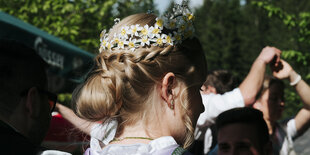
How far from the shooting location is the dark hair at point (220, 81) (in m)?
4.36

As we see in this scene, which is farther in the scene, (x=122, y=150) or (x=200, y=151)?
(x=200, y=151)

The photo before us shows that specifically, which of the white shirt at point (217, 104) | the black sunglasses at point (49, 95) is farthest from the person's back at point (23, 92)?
the white shirt at point (217, 104)

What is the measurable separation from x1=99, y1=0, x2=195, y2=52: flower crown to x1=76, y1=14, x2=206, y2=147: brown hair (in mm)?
27

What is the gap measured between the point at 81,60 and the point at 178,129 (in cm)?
364

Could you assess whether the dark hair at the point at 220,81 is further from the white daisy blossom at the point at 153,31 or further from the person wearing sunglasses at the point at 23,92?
the white daisy blossom at the point at 153,31

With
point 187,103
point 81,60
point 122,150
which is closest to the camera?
point 122,150

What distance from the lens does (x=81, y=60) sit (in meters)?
5.05

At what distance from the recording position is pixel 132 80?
1.52 m

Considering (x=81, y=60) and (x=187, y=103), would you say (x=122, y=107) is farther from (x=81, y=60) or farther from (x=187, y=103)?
(x=81, y=60)

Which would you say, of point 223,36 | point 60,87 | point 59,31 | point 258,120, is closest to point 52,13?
point 59,31

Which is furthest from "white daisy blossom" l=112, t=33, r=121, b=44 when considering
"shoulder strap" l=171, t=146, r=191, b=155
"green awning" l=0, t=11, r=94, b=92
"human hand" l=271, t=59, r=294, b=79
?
"human hand" l=271, t=59, r=294, b=79

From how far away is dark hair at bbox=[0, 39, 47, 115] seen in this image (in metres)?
1.96

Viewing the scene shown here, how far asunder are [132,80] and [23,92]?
753mm

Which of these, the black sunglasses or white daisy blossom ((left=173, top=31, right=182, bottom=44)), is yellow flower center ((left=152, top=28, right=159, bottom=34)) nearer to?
white daisy blossom ((left=173, top=31, right=182, bottom=44))
